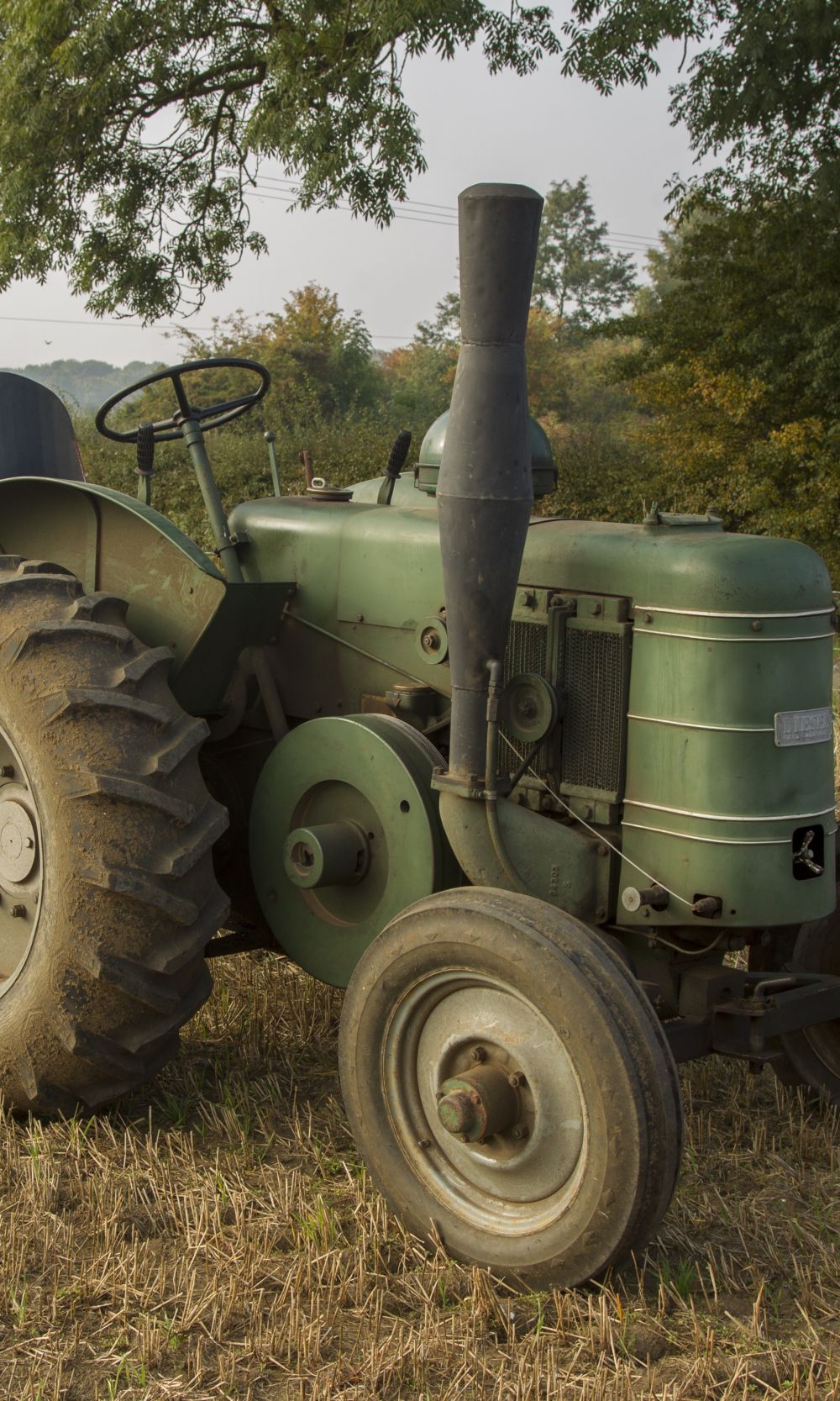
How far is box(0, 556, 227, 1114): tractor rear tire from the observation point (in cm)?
339

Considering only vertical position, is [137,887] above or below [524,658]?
below

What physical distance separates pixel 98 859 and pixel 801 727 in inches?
64.5

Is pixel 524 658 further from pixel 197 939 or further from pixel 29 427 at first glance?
pixel 29 427

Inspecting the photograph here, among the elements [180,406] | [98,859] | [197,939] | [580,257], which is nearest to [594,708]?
[197,939]

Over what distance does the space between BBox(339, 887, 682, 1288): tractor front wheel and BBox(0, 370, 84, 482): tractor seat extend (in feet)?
9.13

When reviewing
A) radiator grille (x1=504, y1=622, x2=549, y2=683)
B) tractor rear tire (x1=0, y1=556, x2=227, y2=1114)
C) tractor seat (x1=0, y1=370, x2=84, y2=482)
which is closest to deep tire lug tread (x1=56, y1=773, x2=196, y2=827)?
tractor rear tire (x1=0, y1=556, x2=227, y2=1114)

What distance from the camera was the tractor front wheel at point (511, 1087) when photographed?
2752 millimetres

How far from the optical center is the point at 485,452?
3145 mm

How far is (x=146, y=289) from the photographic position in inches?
640

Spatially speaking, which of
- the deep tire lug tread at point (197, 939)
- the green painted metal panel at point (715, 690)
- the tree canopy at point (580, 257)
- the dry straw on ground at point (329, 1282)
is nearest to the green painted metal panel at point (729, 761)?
the green painted metal panel at point (715, 690)

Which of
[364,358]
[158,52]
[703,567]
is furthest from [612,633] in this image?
[364,358]

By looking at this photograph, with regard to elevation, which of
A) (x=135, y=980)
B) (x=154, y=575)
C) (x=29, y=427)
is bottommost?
(x=135, y=980)

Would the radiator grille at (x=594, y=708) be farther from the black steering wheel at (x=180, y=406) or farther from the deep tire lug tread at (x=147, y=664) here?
the black steering wheel at (x=180, y=406)

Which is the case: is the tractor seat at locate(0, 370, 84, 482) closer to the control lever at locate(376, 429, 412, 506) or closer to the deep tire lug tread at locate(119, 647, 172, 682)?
the control lever at locate(376, 429, 412, 506)
